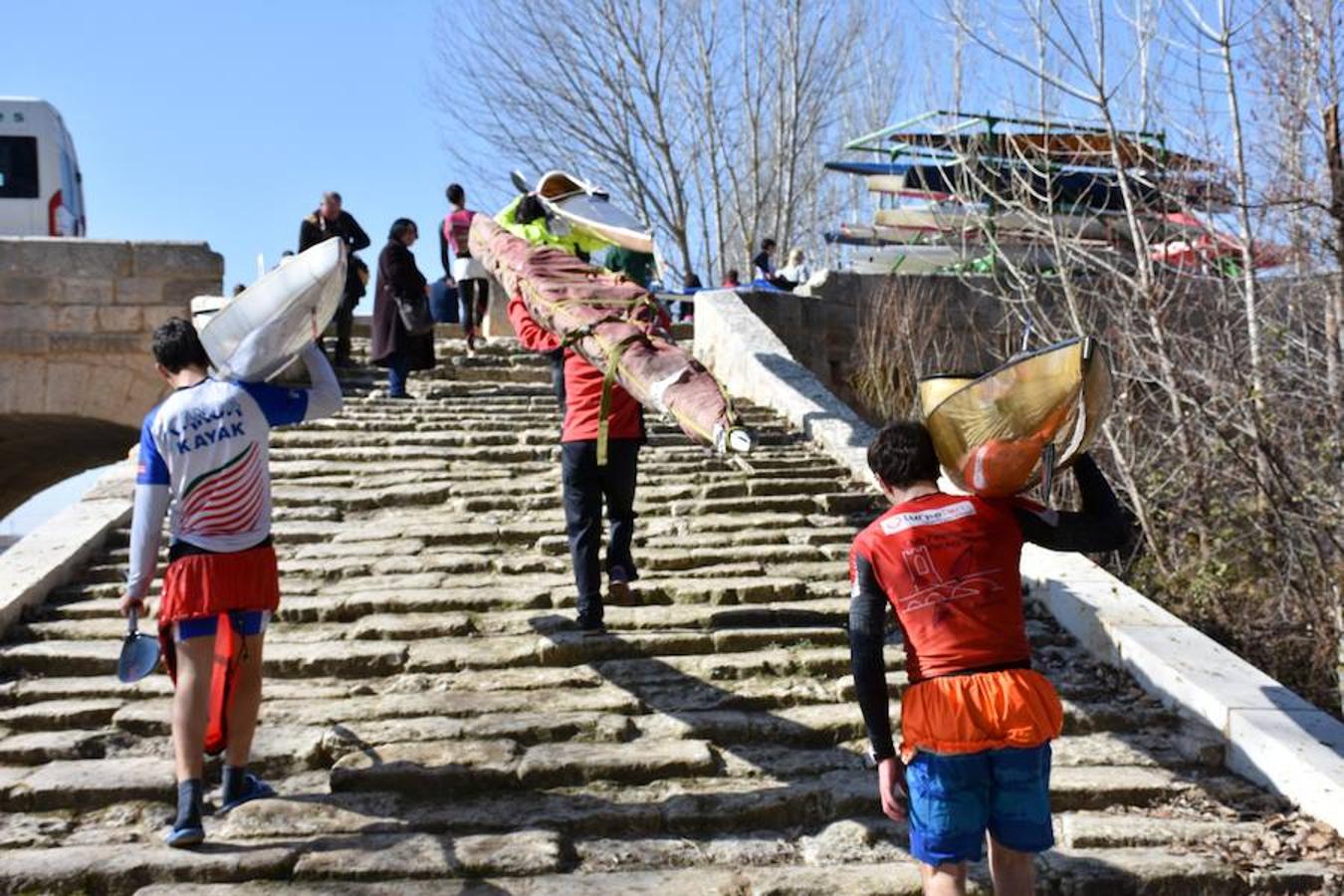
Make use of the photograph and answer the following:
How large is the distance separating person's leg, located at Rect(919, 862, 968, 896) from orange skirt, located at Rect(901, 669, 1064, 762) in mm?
222

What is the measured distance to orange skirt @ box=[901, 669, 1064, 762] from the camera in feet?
8.89

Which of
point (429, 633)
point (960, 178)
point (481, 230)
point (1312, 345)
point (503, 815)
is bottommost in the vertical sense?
point (503, 815)

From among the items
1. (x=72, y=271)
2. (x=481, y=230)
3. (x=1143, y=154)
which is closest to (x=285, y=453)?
(x=481, y=230)

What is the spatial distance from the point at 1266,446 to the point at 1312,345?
1.59 m

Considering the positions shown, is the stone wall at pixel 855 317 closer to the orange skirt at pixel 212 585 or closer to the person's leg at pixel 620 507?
the person's leg at pixel 620 507

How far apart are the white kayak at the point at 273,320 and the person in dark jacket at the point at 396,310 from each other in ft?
18.9

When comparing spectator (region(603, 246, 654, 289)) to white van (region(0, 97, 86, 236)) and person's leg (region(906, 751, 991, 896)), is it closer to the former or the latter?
person's leg (region(906, 751, 991, 896))

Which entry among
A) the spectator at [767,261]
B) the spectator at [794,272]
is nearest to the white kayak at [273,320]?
the spectator at [767,261]

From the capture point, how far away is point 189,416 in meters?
3.80

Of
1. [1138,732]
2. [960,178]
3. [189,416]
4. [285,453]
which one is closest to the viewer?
[189,416]

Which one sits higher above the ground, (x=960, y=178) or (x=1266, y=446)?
(x=960, y=178)

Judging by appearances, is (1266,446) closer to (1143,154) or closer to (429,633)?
(1143,154)

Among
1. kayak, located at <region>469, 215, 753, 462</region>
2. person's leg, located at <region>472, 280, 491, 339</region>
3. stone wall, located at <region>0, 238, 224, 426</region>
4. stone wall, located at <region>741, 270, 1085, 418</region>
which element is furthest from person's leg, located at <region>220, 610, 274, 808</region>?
stone wall, located at <region>741, 270, 1085, 418</region>

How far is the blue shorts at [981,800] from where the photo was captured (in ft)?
8.92
